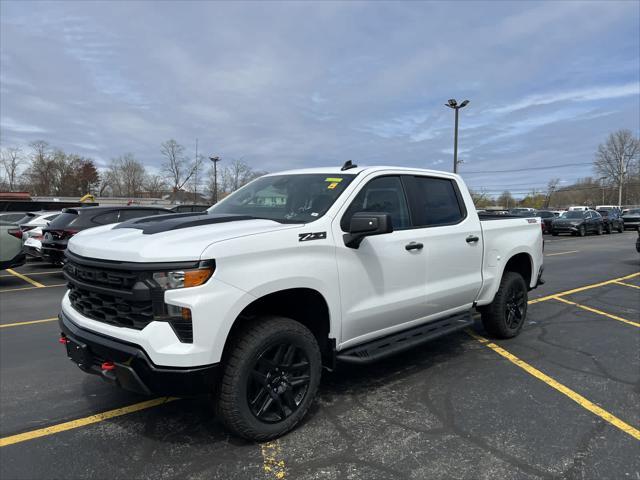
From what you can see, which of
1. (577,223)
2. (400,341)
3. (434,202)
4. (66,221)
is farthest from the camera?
(577,223)

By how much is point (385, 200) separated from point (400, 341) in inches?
48.8

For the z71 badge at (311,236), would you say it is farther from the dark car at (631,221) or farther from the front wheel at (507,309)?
the dark car at (631,221)

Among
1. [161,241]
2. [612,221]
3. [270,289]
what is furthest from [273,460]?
[612,221]

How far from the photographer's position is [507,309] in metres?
5.44

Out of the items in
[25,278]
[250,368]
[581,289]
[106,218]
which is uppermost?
[106,218]

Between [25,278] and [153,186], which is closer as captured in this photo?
[25,278]

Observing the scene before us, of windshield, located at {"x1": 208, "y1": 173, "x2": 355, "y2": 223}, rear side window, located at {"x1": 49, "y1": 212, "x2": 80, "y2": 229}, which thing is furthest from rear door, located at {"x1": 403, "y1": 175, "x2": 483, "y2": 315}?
rear side window, located at {"x1": 49, "y1": 212, "x2": 80, "y2": 229}

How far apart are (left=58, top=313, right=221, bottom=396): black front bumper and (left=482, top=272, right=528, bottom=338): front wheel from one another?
3615 millimetres

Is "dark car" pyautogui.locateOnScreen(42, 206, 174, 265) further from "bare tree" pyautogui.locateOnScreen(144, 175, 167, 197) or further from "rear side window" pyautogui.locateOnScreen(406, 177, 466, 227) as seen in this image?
"bare tree" pyautogui.locateOnScreen(144, 175, 167, 197)

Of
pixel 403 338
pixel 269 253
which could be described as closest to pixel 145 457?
pixel 269 253

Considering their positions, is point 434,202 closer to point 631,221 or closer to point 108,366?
point 108,366

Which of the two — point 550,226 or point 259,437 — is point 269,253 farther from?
point 550,226

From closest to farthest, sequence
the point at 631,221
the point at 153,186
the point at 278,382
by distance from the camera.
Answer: the point at 278,382 → the point at 631,221 → the point at 153,186

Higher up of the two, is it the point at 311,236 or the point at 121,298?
the point at 311,236
